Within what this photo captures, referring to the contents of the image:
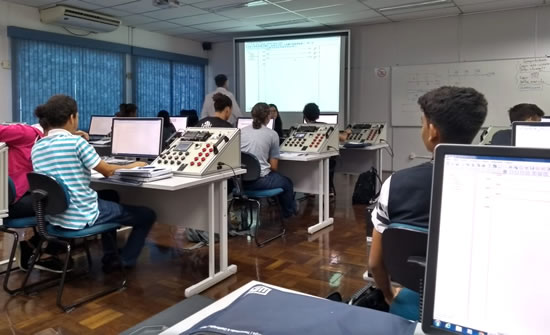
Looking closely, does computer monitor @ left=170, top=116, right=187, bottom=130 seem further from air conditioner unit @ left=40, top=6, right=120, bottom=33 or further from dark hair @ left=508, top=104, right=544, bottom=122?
dark hair @ left=508, top=104, right=544, bottom=122

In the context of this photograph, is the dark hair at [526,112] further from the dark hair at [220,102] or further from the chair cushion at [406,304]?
the chair cushion at [406,304]

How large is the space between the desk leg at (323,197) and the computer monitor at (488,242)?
3450mm

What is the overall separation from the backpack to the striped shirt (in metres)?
3.40

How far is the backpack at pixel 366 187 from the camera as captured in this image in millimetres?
5266

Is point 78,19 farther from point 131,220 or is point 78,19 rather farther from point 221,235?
point 221,235

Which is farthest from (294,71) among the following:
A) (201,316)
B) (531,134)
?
(201,316)

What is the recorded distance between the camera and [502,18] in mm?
6461

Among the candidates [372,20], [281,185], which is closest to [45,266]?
[281,185]

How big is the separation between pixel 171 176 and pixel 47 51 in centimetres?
459

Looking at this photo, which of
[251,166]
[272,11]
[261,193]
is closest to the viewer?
[251,166]

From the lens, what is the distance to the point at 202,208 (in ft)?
9.71

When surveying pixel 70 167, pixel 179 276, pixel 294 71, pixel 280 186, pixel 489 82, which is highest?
pixel 294 71

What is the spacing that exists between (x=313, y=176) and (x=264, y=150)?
70 cm

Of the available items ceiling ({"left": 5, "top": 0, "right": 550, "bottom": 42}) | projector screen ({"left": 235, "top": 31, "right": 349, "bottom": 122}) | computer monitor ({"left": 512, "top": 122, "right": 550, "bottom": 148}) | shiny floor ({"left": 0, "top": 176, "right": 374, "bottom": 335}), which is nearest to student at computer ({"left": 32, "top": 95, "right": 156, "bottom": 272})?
shiny floor ({"left": 0, "top": 176, "right": 374, "bottom": 335})
